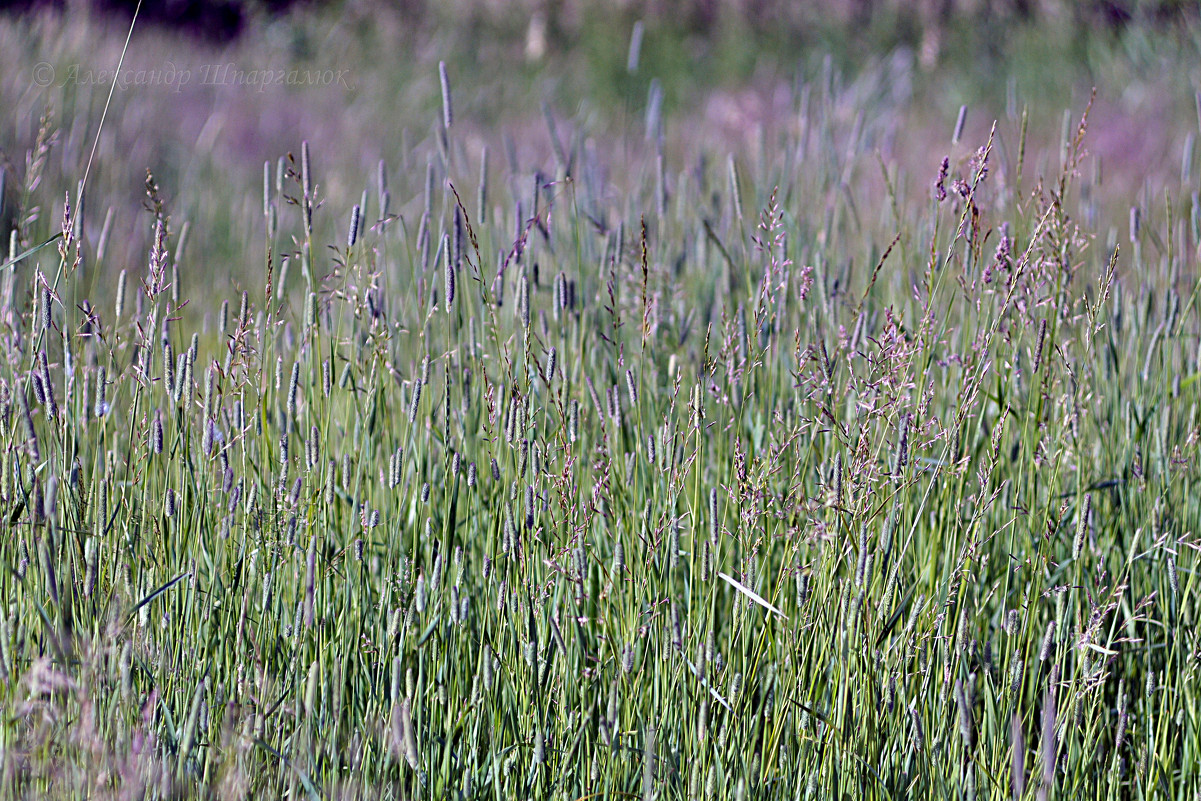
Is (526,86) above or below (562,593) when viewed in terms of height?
above

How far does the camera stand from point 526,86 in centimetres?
773

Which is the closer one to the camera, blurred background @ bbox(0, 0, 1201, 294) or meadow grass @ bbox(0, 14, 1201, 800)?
meadow grass @ bbox(0, 14, 1201, 800)

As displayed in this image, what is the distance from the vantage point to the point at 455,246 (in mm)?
1266

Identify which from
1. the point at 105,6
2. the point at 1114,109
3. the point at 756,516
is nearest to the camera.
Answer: the point at 756,516

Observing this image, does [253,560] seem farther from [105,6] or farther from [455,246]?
[105,6]

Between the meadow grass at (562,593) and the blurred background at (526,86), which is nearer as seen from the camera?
the meadow grass at (562,593)

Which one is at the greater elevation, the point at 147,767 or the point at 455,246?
the point at 455,246

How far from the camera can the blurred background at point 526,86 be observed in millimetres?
4008

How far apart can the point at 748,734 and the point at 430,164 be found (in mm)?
938

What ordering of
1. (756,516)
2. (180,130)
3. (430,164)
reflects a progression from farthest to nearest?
(180,130) → (430,164) → (756,516)

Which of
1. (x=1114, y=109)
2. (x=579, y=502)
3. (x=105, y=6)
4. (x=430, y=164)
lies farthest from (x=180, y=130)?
(x=105, y=6)

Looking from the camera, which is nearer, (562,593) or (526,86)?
(562,593)

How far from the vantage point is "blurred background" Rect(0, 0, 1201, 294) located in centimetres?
401

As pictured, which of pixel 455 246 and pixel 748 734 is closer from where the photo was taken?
pixel 748 734
